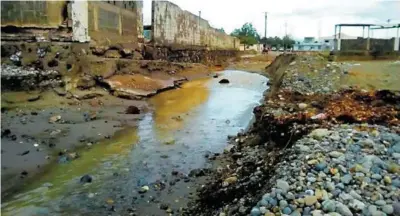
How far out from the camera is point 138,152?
6.78m

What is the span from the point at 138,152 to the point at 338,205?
4.31 meters

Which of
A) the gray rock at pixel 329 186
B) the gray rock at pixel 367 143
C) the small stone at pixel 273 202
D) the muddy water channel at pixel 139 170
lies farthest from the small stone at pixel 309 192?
the muddy water channel at pixel 139 170

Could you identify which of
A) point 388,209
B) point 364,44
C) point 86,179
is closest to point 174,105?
point 86,179

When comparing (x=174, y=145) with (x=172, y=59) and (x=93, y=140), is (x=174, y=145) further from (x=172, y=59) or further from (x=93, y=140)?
(x=172, y=59)

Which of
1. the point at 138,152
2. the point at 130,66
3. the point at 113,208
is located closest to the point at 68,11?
the point at 130,66

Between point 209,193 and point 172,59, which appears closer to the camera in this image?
point 209,193

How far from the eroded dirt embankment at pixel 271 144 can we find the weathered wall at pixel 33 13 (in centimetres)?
628

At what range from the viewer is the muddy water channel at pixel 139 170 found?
4.55 metres

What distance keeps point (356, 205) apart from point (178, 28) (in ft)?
72.6

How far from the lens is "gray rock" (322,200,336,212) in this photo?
2996 mm

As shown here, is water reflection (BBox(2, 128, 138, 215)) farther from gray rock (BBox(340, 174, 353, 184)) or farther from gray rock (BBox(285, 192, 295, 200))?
gray rock (BBox(340, 174, 353, 184))

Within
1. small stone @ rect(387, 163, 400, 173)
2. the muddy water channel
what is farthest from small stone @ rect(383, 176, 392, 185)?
the muddy water channel

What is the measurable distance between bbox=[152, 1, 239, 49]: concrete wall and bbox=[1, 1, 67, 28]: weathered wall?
8672 mm

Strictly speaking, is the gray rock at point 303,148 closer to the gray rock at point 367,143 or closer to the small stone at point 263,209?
the gray rock at point 367,143
